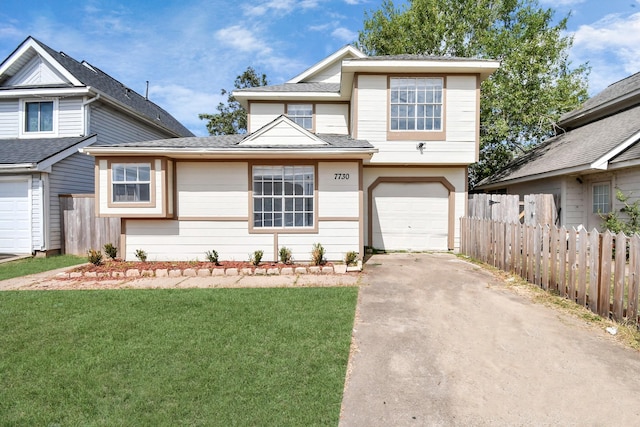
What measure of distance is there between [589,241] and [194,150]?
842cm

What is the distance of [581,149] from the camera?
11883 mm

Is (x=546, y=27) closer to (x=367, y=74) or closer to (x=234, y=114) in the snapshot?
(x=367, y=74)

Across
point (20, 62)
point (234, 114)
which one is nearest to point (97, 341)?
point (20, 62)

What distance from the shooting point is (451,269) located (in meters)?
Answer: 8.34

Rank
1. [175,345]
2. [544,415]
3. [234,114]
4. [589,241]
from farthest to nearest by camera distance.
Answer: [234,114], [589,241], [175,345], [544,415]

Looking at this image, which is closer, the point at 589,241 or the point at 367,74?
the point at 589,241

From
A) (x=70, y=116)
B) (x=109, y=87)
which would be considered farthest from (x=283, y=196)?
(x=109, y=87)

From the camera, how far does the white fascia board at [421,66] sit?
10539 millimetres

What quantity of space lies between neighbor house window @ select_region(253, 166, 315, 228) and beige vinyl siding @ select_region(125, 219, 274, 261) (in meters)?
0.53

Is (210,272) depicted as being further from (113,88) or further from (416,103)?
(113,88)

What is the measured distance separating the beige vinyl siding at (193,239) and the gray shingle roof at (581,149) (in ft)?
33.5

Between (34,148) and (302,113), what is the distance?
10.1 metres

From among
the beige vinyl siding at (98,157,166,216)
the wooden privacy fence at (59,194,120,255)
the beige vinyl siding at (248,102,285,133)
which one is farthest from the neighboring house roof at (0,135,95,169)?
the beige vinyl siding at (248,102,285,133)

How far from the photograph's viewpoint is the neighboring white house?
8.75 meters
